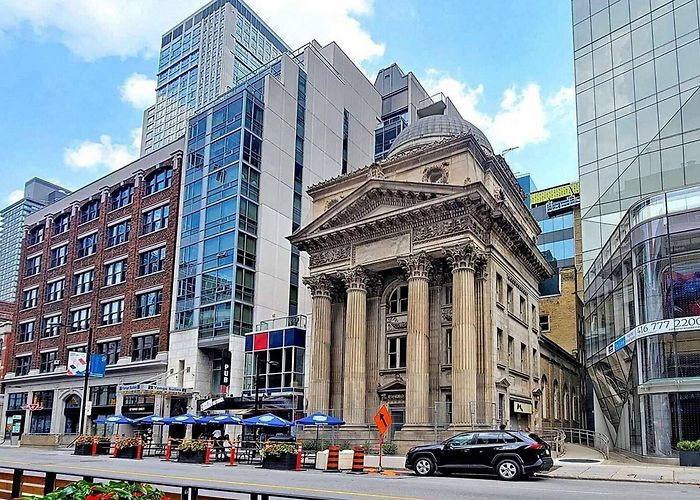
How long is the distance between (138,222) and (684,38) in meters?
46.6

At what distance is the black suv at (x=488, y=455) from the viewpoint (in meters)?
22.5

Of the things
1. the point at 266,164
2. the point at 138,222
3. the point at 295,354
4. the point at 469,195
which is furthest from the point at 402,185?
the point at 138,222

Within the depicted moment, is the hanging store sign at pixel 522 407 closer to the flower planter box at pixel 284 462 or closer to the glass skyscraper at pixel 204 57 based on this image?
the flower planter box at pixel 284 462

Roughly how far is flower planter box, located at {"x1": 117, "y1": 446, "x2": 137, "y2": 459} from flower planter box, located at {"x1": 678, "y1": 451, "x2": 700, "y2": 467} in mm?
26374

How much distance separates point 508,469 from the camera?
22469mm

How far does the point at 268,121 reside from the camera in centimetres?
5772

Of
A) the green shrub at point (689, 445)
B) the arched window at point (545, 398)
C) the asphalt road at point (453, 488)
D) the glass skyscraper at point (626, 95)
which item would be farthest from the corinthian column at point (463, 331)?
the arched window at point (545, 398)

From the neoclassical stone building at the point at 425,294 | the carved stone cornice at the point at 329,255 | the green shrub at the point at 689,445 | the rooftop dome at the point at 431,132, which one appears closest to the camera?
the green shrub at the point at 689,445

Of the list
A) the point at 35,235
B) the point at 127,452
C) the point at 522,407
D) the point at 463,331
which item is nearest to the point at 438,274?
the point at 463,331

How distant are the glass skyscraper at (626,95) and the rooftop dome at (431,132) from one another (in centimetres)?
843

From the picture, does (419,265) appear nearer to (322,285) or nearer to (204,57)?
(322,285)

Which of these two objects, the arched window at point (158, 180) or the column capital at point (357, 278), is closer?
the column capital at point (357, 278)

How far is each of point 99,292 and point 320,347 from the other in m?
31.1

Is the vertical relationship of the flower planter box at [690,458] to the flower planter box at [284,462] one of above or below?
above
